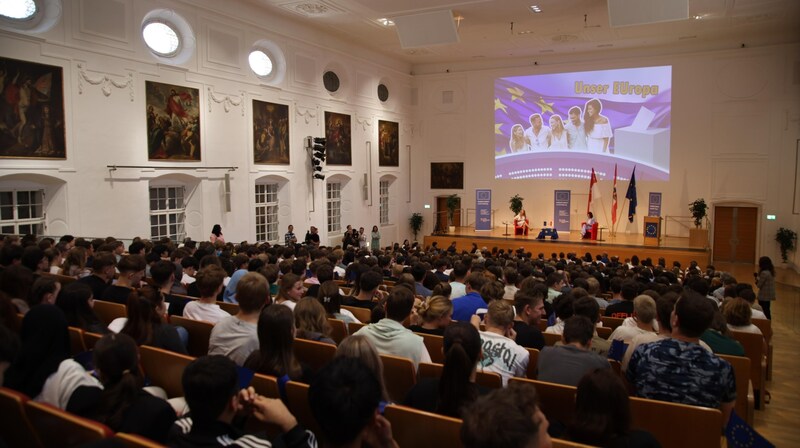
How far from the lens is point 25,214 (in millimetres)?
10820

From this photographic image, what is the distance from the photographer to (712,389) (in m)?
→ 3.21

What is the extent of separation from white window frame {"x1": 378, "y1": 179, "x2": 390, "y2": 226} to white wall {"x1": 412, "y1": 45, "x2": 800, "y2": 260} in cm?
474

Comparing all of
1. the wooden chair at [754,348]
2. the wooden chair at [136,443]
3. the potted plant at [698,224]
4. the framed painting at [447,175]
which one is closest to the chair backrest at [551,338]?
the wooden chair at [754,348]

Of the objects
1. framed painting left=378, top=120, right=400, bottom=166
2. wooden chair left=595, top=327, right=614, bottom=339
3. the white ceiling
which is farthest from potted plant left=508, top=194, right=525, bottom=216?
wooden chair left=595, top=327, right=614, bottom=339

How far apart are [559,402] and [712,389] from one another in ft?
2.95

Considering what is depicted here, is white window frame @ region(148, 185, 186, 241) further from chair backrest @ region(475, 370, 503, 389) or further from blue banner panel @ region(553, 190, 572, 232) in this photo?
blue banner panel @ region(553, 190, 572, 232)

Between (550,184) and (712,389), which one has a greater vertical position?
(550,184)

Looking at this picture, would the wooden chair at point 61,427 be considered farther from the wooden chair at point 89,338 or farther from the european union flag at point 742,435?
the european union flag at point 742,435

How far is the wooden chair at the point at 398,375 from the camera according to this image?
140 inches

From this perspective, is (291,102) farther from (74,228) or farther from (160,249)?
(160,249)

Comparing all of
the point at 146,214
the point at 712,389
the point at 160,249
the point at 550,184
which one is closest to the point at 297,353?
the point at 712,389

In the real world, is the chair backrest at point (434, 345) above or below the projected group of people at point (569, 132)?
below

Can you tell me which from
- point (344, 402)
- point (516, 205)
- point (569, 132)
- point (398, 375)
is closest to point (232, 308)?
point (398, 375)

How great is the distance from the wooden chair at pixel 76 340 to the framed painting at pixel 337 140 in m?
15.3
